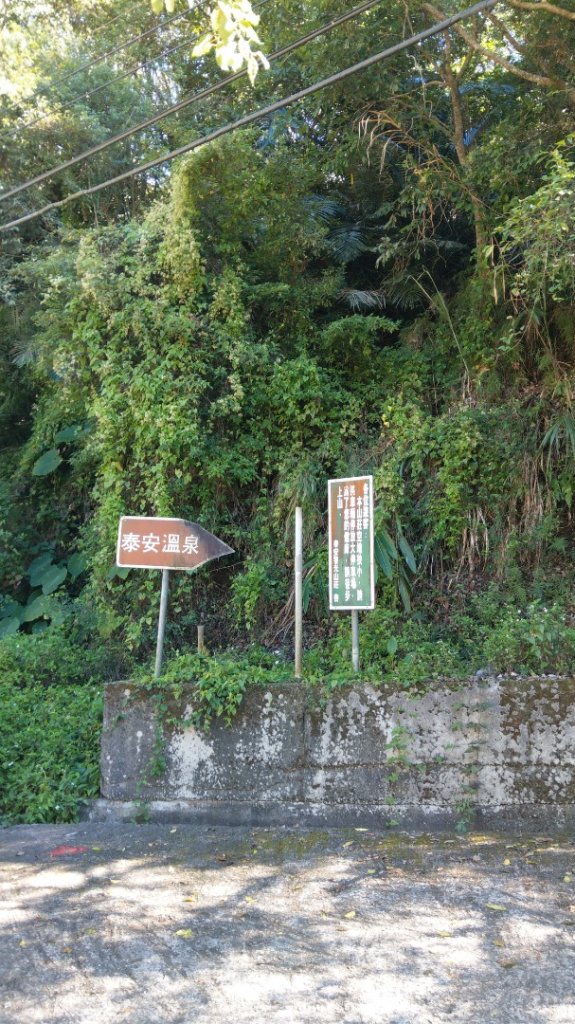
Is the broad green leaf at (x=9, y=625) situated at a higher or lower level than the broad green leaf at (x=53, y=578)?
lower

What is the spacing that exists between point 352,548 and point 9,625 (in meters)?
5.35

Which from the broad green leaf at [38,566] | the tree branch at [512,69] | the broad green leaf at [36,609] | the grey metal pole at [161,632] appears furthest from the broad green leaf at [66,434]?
the tree branch at [512,69]

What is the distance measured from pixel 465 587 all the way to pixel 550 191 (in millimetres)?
3557

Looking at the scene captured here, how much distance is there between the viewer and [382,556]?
780 centimetres

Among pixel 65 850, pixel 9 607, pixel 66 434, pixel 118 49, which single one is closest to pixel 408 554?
pixel 65 850

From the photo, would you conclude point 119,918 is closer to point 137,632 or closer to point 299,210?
point 137,632

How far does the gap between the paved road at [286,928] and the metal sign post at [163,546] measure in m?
1.98

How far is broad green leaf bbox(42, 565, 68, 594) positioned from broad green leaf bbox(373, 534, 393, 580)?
4.50 meters

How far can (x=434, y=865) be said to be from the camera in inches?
206

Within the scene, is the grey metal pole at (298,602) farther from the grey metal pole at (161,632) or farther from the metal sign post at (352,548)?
the grey metal pole at (161,632)

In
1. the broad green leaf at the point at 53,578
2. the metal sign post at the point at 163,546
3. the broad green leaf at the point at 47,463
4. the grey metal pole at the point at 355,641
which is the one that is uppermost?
the broad green leaf at the point at 47,463

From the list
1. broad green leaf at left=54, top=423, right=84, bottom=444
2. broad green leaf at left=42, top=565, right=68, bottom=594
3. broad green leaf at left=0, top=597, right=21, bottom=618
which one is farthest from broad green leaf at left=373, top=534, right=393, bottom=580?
broad green leaf at left=0, top=597, right=21, bottom=618

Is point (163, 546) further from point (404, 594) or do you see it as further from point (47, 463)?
point (47, 463)

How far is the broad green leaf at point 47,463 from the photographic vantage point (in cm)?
1105
